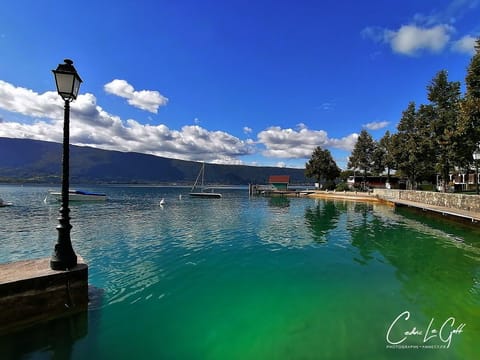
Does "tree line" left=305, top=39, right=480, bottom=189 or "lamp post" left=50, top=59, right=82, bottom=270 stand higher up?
"tree line" left=305, top=39, right=480, bottom=189

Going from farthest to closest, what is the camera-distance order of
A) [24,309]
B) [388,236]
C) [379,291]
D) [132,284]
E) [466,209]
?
1. [466,209]
2. [388,236]
3. [132,284]
4. [379,291]
5. [24,309]

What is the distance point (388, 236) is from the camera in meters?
16.7

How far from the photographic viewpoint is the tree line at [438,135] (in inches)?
852

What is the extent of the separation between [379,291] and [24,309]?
901 centimetres

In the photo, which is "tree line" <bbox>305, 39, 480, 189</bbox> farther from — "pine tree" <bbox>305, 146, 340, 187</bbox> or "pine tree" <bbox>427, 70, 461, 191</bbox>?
"pine tree" <bbox>305, 146, 340, 187</bbox>

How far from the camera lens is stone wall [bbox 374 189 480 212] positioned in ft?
76.5

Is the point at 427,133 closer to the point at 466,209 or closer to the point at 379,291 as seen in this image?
the point at 466,209

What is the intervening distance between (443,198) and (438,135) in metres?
9.90

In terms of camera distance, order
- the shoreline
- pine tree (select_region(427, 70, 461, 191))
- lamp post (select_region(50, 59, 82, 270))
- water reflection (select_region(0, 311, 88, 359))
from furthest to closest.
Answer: the shoreline < pine tree (select_region(427, 70, 461, 191)) < lamp post (select_region(50, 59, 82, 270)) < water reflection (select_region(0, 311, 88, 359))

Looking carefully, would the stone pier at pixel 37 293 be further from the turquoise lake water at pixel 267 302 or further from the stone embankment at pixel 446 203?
the stone embankment at pixel 446 203

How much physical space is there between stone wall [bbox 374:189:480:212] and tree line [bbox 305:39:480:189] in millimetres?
4048

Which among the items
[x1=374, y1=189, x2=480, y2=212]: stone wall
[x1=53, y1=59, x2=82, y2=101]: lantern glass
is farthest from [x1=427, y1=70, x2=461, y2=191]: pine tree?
[x1=53, y1=59, x2=82, y2=101]: lantern glass

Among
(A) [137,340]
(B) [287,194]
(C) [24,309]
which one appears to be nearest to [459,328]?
(A) [137,340]

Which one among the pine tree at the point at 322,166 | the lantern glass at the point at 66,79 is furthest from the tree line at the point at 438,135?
the lantern glass at the point at 66,79
